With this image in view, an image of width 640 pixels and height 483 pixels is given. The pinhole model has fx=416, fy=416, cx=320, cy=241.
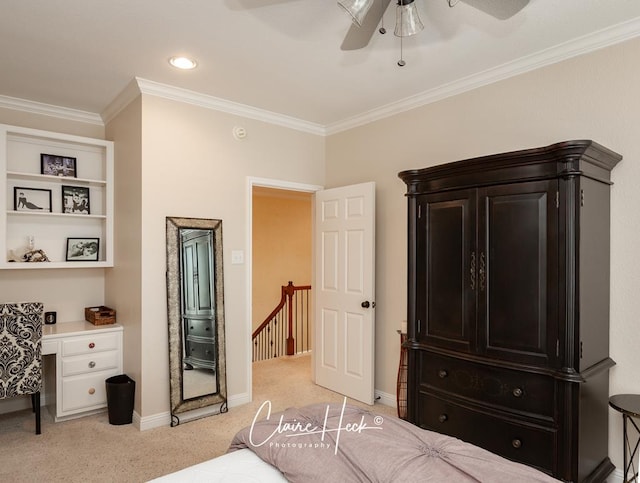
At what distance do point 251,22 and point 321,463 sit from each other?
2.30m

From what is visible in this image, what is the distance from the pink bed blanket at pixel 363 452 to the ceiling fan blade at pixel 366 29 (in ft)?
5.96

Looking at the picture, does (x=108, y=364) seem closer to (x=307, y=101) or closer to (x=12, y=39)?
(x=12, y=39)

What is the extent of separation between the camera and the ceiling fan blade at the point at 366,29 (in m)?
2.07

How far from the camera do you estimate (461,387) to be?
2.63 meters

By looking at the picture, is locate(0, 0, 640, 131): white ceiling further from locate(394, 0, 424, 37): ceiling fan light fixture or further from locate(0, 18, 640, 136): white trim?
locate(394, 0, 424, 37): ceiling fan light fixture

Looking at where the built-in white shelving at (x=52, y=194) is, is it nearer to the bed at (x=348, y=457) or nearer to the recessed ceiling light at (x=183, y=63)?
the recessed ceiling light at (x=183, y=63)

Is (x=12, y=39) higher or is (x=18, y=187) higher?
(x=12, y=39)

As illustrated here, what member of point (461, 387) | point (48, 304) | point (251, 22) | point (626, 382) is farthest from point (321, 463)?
point (48, 304)

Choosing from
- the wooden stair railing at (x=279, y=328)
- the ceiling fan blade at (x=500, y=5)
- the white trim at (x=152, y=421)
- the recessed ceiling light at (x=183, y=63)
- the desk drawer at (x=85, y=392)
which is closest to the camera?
the ceiling fan blade at (x=500, y=5)

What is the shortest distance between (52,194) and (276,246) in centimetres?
429

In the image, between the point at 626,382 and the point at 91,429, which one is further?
the point at 91,429

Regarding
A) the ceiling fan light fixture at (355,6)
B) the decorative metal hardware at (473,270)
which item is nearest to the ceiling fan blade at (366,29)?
the ceiling fan light fixture at (355,6)

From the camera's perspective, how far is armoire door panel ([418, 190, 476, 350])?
8.54 ft

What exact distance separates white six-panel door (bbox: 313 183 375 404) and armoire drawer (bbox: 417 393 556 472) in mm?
1056
